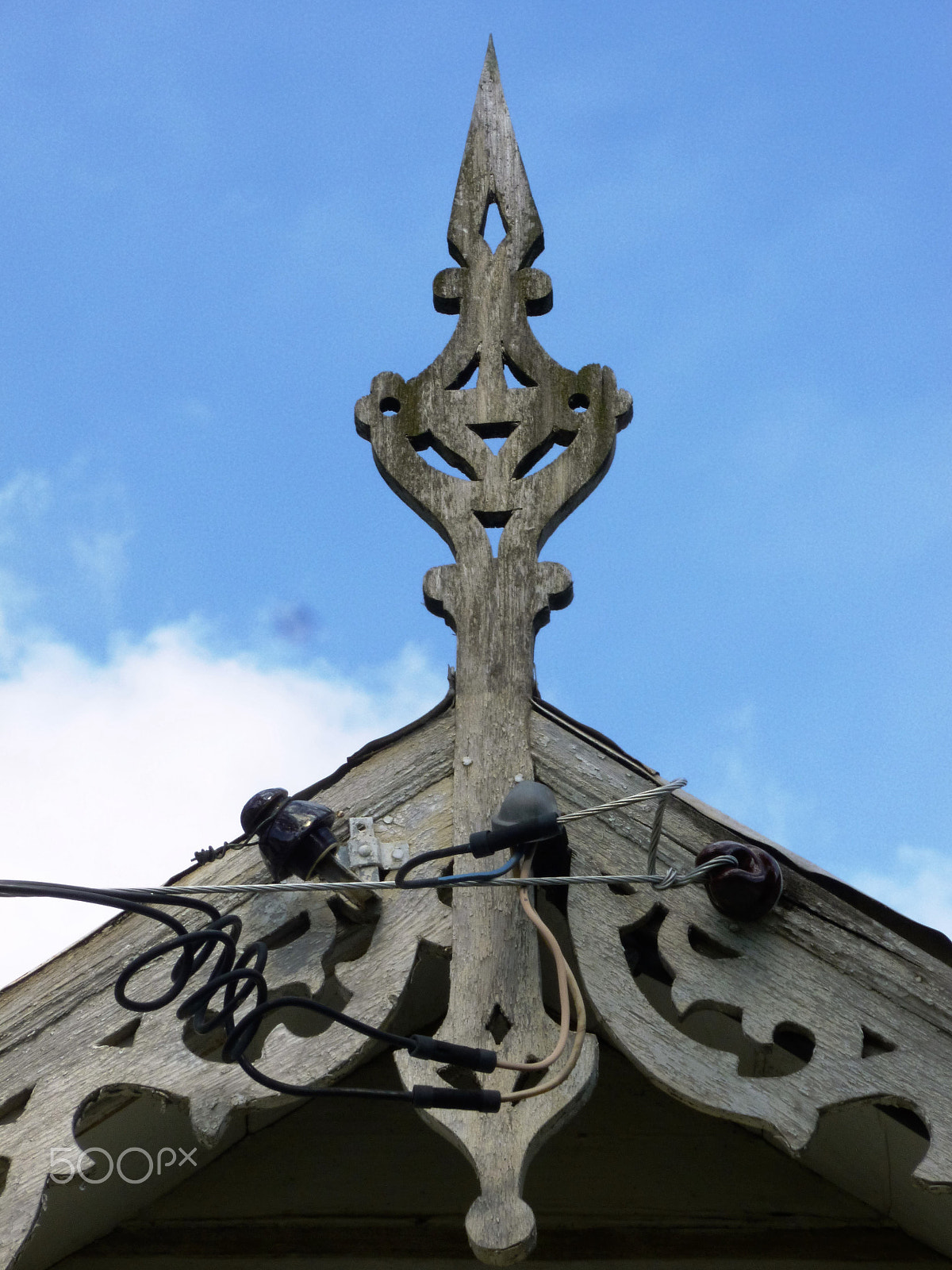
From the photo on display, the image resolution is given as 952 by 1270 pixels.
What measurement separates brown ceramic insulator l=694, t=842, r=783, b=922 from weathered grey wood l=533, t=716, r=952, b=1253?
0.03 m

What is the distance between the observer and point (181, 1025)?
93.9 inches

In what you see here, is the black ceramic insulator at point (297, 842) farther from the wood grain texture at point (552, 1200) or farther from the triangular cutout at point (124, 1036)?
the wood grain texture at point (552, 1200)

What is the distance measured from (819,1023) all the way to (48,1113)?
3.90 ft

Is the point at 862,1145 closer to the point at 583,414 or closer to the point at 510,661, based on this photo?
the point at 510,661

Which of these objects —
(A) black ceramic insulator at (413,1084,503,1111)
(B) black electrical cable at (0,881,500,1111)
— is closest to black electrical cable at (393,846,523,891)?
(B) black electrical cable at (0,881,500,1111)

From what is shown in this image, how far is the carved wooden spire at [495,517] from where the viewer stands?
7.27 ft

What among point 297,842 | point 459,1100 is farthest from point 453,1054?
point 297,842

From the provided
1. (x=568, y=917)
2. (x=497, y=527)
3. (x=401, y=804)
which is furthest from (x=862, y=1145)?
(x=497, y=527)

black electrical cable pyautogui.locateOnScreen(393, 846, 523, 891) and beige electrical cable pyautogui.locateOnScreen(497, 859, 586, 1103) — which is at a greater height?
black electrical cable pyautogui.locateOnScreen(393, 846, 523, 891)

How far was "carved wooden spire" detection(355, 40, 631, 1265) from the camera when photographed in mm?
2217

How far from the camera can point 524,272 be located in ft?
10.7

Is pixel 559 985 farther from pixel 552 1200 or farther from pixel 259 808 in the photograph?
pixel 552 1200

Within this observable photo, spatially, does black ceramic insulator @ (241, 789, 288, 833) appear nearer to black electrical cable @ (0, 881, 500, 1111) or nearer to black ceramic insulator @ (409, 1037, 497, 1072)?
black electrical cable @ (0, 881, 500, 1111)

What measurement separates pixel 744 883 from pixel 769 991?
17cm
